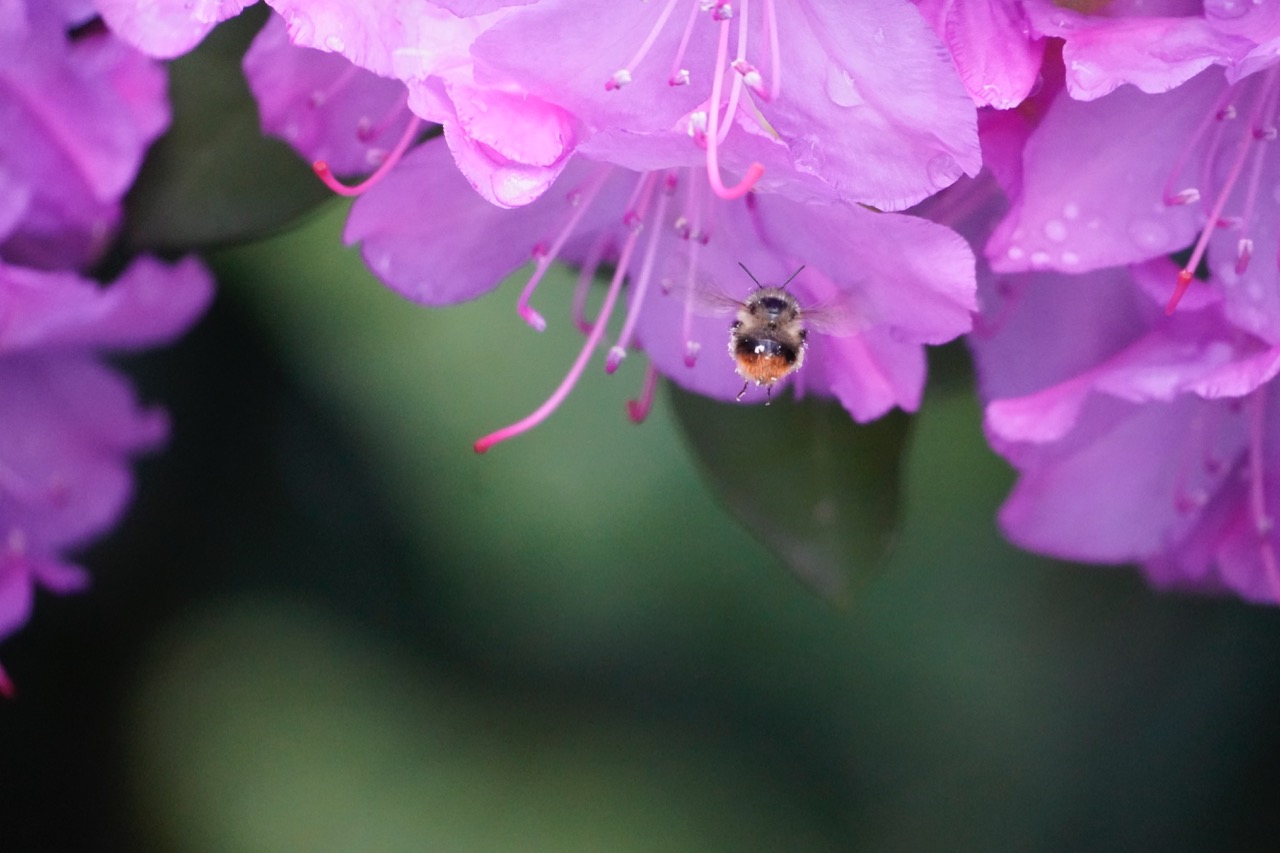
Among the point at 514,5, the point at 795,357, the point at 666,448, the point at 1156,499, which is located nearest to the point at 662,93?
the point at 514,5

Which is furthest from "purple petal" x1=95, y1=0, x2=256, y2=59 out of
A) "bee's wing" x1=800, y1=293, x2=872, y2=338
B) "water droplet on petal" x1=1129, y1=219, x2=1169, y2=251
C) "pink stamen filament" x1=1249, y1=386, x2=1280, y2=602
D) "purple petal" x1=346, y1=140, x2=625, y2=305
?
"pink stamen filament" x1=1249, y1=386, x2=1280, y2=602

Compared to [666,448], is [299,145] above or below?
above

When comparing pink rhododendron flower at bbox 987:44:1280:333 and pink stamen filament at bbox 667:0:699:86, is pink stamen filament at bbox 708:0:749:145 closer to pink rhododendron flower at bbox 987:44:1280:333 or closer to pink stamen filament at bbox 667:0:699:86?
pink stamen filament at bbox 667:0:699:86

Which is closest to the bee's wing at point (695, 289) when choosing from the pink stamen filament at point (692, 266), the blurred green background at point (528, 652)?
the pink stamen filament at point (692, 266)

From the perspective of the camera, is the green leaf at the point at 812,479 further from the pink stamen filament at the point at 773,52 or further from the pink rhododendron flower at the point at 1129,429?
the pink stamen filament at the point at 773,52

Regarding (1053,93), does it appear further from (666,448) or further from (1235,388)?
(666,448)

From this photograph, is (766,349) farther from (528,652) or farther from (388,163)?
(528,652)
